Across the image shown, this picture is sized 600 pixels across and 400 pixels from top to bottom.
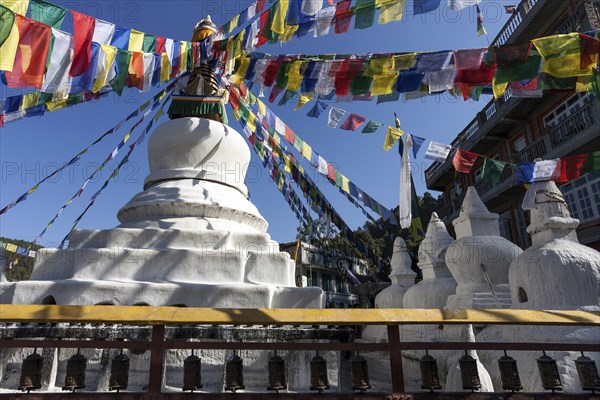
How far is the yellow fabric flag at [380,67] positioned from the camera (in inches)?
191

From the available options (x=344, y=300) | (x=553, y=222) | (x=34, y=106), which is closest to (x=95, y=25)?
(x=34, y=106)

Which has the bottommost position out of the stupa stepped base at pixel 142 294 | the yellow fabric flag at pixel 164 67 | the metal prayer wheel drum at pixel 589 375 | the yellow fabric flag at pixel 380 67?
the metal prayer wheel drum at pixel 589 375

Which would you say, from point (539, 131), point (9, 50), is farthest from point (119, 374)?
point (539, 131)

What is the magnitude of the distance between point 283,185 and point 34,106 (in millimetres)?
Result: 5499

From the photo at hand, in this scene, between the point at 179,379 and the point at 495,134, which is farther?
the point at 495,134

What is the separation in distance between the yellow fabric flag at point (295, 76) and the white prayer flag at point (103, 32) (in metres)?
2.37

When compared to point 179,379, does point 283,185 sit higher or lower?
higher

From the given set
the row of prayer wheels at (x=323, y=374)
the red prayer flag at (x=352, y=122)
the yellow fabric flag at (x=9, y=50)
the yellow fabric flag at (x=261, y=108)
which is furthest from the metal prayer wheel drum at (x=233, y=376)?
the yellow fabric flag at (x=261, y=108)

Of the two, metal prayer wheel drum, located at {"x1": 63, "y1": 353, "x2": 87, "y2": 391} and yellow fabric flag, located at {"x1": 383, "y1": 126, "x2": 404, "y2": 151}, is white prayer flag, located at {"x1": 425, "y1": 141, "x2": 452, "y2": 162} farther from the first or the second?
metal prayer wheel drum, located at {"x1": 63, "y1": 353, "x2": 87, "y2": 391}

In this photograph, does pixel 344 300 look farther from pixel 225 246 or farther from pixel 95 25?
pixel 95 25

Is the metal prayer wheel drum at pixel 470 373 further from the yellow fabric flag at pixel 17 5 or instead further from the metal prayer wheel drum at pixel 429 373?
the yellow fabric flag at pixel 17 5

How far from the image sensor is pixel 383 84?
5.02 m

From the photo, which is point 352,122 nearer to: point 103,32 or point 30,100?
point 103,32

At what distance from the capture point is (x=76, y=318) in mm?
2117
